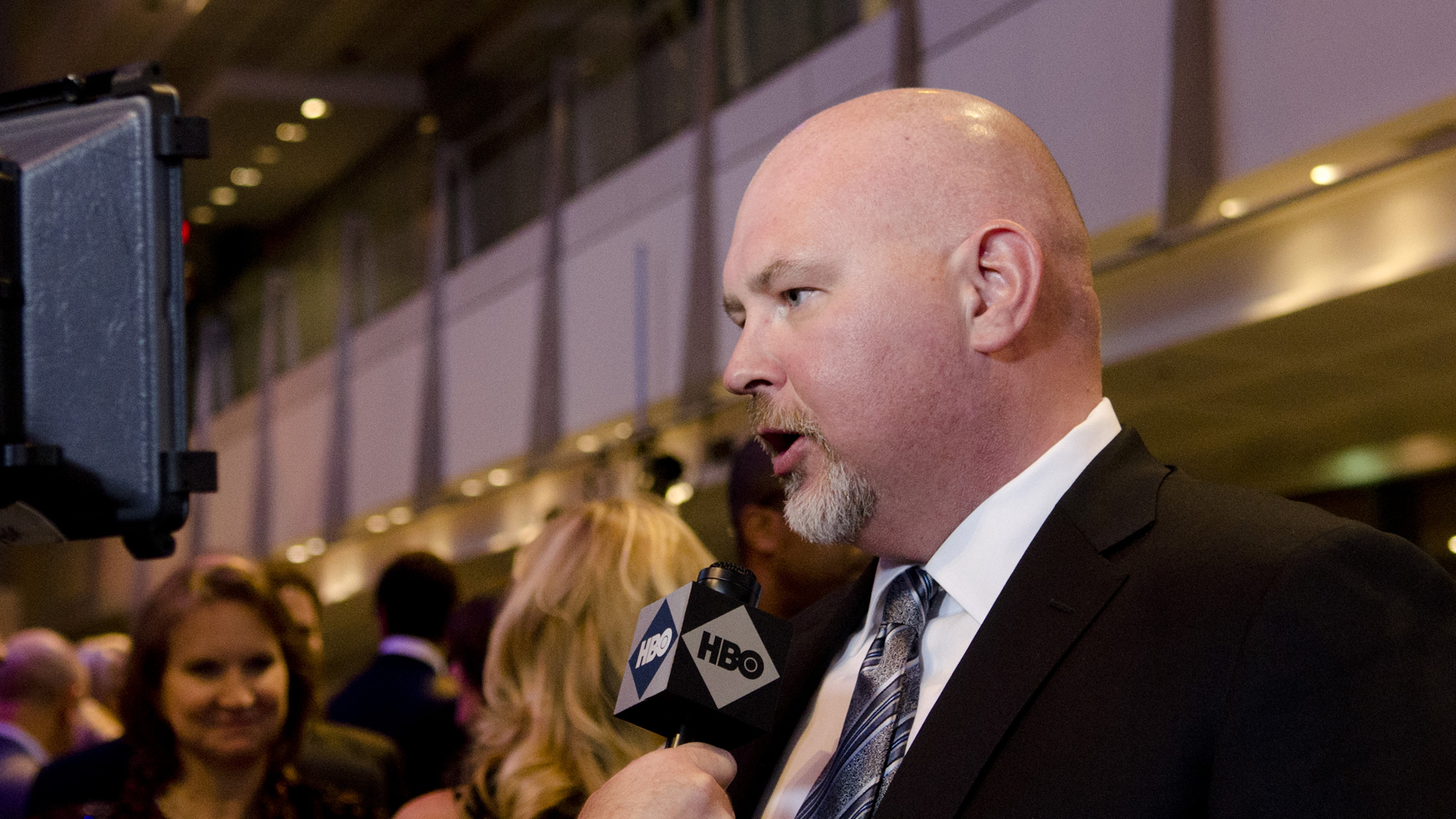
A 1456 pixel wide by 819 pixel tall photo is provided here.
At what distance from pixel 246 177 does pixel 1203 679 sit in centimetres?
1482

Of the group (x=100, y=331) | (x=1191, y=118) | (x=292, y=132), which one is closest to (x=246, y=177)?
(x=292, y=132)

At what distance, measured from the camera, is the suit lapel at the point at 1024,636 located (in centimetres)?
108

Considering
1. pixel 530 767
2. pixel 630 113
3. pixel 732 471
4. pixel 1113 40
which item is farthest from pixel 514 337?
pixel 530 767

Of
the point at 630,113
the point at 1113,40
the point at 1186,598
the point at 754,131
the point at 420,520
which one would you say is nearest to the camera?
the point at 1186,598

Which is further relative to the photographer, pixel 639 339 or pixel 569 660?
pixel 639 339

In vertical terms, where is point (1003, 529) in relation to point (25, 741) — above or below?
above

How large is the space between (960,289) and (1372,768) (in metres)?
0.53

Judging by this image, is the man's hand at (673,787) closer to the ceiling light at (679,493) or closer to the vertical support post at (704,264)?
the vertical support post at (704,264)

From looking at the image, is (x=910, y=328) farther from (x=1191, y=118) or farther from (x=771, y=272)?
(x=1191, y=118)

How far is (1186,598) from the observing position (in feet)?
3.50

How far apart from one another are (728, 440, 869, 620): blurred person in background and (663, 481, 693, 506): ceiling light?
522cm

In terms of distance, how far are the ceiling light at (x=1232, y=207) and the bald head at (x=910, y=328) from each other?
433 cm

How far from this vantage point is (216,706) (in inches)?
95.1

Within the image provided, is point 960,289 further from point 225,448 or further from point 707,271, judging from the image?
point 225,448
